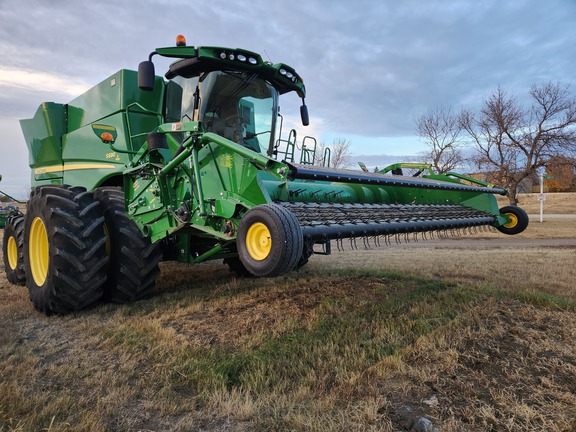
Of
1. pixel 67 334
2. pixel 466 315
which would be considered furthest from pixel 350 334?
pixel 67 334

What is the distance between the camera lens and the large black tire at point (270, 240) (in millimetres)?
2719

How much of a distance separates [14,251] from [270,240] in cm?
534

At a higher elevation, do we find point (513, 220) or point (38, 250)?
point (513, 220)

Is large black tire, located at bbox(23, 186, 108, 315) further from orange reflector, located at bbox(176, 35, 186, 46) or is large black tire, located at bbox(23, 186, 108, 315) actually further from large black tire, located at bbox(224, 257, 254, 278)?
large black tire, located at bbox(224, 257, 254, 278)

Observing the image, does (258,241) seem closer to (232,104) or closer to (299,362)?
(299,362)

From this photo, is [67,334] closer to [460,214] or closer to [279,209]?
[279,209]

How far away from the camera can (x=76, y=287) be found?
162 inches

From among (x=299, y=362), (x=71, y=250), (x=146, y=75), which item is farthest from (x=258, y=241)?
(x=71, y=250)

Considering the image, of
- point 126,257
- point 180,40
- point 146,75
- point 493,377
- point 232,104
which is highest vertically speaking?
point 180,40

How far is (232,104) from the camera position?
447cm

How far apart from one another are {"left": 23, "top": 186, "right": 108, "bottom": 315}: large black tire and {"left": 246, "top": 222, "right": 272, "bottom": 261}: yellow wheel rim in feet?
6.54

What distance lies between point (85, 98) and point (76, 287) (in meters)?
2.88

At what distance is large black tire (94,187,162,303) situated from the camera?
438 cm

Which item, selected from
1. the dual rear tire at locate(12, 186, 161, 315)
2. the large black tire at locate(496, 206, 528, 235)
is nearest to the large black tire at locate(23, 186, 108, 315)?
the dual rear tire at locate(12, 186, 161, 315)
